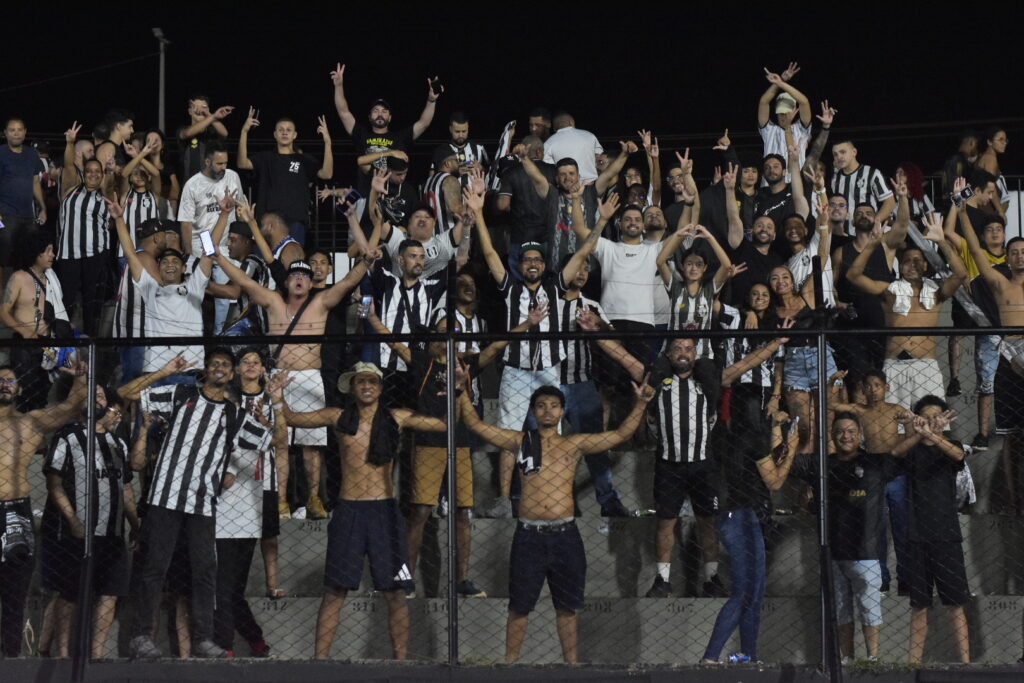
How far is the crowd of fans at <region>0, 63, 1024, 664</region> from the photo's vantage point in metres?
8.56

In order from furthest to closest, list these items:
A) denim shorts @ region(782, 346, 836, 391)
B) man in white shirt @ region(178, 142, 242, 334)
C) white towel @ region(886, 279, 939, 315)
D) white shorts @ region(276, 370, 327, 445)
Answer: man in white shirt @ region(178, 142, 242, 334)
white towel @ region(886, 279, 939, 315)
denim shorts @ region(782, 346, 836, 391)
white shorts @ region(276, 370, 327, 445)

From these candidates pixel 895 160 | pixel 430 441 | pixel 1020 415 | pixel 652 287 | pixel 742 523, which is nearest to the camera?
pixel 742 523

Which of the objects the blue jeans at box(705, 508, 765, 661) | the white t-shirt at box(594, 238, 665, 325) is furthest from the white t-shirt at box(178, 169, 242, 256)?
the blue jeans at box(705, 508, 765, 661)

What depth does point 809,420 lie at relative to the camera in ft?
31.2

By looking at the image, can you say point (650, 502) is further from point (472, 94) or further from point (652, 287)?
point (472, 94)

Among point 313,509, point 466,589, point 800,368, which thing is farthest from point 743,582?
point 313,509

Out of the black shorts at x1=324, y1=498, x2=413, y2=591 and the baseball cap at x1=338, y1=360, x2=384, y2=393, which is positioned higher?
the baseball cap at x1=338, y1=360, x2=384, y2=393

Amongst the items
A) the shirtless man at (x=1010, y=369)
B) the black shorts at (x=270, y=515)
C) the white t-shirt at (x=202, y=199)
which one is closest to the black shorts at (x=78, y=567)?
the black shorts at (x=270, y=515)

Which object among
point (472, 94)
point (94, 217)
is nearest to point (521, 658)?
point (94, 217)

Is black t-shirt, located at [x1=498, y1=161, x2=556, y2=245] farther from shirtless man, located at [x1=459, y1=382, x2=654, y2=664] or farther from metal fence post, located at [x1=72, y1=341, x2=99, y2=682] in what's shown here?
metal fence post, located at [x1=72, y1=341, x2=99, y2=682]

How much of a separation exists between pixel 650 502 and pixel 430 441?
1.86 meters

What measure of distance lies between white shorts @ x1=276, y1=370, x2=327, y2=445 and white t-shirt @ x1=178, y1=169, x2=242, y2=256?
309 cm

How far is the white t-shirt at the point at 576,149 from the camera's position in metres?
13.1

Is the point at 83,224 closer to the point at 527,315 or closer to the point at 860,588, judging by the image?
the point at 527,315
